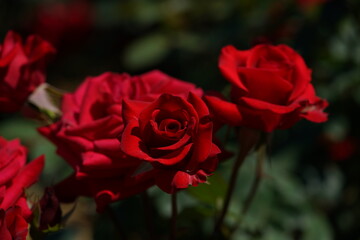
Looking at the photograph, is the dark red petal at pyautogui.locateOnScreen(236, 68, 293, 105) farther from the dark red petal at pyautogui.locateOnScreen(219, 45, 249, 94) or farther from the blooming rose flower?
the blooming rose flower

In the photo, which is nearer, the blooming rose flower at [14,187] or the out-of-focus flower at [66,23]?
the blooming rose flower at [14,187]

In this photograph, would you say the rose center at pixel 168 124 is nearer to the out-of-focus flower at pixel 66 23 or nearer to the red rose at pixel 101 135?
the red rose at pixel 101 135

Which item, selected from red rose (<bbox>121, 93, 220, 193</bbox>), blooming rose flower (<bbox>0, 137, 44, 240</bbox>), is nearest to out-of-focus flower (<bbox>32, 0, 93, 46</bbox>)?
blooming rose flower (<bbox>0, 137, 44, 240</bbox>)

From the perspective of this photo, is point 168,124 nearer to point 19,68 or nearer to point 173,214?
point 173,214

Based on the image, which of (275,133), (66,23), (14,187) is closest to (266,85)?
(14,187)

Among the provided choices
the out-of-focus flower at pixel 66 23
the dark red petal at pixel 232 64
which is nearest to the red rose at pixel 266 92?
the dark red petal at pixel 232 64
